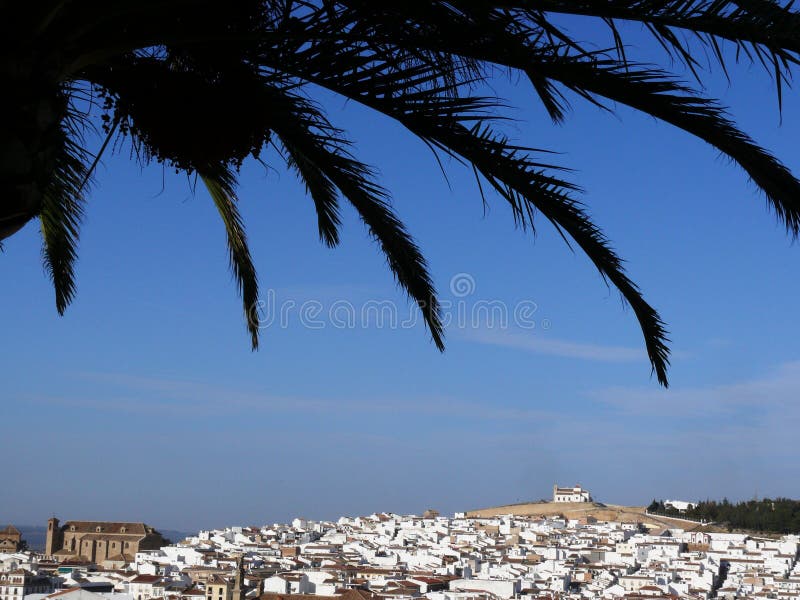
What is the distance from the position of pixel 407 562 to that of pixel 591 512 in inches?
1357

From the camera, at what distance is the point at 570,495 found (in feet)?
319

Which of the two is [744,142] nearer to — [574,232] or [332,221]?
[574,232]

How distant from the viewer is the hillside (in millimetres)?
79500

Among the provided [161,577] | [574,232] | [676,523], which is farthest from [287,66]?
[676,523]

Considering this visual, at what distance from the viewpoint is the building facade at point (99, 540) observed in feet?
214

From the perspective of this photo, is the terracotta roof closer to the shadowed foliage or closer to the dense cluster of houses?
the dense cluster of houses

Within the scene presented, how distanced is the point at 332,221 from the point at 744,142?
5.41ft

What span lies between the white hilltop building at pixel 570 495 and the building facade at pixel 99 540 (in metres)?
40.3

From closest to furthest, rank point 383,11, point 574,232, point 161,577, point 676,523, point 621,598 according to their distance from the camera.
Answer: point 383,11 < point 574,232 < point 621,598 < point 161,577 < point 676,523

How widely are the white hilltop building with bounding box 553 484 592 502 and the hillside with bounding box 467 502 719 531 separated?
3.39m

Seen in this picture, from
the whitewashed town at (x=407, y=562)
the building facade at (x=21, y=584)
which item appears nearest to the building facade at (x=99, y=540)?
the whitewashed town at (x=407, y=562)

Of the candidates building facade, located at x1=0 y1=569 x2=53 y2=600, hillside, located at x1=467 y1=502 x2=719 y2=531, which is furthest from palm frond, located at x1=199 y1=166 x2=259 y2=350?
hillside, located at x1=467 y1=502 x2=719 y2=531

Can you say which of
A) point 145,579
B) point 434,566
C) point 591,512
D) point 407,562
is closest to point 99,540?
point 407,562

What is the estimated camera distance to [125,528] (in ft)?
223
